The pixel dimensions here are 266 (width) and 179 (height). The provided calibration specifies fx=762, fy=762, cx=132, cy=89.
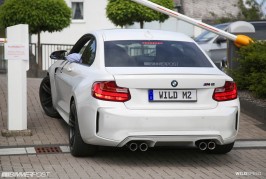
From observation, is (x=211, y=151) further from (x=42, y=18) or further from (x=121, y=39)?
(x=42, y=18)

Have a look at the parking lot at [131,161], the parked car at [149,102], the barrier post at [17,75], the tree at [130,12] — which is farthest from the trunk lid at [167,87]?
the tree at [130,12]

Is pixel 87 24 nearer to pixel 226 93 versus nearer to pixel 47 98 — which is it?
pixel 47 98

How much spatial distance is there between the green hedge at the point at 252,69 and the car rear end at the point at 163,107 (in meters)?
4.25

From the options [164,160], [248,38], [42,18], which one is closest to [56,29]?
[42,18]

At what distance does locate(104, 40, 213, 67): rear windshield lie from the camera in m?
8.82

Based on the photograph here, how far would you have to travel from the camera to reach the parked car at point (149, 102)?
26.8ft

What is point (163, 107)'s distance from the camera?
8.26 metres

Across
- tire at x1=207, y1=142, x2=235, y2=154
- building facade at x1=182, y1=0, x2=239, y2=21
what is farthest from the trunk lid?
building facade at x1=182, y1=0, x2=239, y2=21

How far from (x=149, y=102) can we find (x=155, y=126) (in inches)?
11.0

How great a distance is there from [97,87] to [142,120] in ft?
2.06

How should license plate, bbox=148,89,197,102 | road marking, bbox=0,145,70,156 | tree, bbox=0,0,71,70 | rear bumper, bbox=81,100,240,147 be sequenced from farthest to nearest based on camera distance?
tree, bbox=0,0,71,70, road marking, bbox=0,145,70,156, license plate, bbox=148,89,197,102, rear bumper, bbox=81,100,240,147

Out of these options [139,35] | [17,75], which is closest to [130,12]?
[17,75]

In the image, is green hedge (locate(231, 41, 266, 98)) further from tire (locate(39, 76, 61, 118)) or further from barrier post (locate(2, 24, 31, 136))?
barrier post (locate(2, 24, 31, 136))

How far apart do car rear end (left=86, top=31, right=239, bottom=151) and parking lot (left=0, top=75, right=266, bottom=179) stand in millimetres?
328
